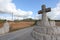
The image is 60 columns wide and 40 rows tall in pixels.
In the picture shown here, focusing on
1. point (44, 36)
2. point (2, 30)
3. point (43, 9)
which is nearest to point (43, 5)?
point (43, 9)

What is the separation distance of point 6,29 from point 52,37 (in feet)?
65.4

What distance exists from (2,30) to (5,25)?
152 centimetres

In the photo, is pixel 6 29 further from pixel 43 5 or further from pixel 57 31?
pixel 57 31

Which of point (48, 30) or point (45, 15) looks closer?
point (48, 30)

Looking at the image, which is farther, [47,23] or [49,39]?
[47,23]

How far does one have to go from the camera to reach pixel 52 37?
11.1m

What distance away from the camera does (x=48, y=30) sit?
12.7 meters

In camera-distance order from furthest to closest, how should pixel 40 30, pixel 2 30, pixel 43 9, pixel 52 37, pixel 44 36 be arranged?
pixel 2 30 < pixel 43 9 < pixel 40 30 < pixel 44 36 < pixel 52 37

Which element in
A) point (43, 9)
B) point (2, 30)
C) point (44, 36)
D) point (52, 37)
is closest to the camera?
point (52, 37)

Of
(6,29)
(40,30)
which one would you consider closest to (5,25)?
(6,29)

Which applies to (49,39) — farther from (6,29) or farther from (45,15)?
(6,29)

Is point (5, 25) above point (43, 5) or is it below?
below

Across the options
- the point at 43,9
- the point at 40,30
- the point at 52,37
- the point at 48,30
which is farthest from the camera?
the point at 43,9

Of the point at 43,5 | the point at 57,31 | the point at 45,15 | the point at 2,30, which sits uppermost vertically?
the point at 43,5
